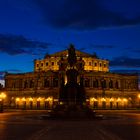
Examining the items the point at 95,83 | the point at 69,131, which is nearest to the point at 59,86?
the point at 95,83

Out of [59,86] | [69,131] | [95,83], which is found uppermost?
[95,83]

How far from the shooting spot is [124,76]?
136250mm

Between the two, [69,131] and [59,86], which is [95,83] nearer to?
[59,86]

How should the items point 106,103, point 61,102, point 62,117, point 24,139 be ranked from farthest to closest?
point 106,103 < point 61,102 < point 62,117 < point 24,139

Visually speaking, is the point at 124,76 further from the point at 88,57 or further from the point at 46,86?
the point at 46,86

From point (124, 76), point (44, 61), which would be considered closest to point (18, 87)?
point (44, 61)

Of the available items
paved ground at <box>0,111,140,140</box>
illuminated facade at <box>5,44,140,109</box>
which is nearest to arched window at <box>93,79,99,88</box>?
illuminated facade at <box>5,44,140,109</box>

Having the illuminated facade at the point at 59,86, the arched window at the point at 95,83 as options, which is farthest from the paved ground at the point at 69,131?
the arched window at the point at 95,83

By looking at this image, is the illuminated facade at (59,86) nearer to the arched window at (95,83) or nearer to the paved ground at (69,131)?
the arched window at (95,83)

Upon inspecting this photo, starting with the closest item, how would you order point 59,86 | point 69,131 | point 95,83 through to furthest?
point 69,131 → point 59,86 → point 95,83

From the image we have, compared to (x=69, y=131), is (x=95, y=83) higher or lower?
higher

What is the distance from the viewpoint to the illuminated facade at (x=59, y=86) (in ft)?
407

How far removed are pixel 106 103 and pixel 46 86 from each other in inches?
1054

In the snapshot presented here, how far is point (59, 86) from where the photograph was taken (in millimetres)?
121375
